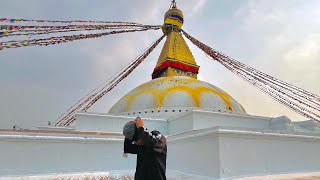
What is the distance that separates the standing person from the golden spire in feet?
47.7

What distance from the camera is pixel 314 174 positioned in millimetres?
6648

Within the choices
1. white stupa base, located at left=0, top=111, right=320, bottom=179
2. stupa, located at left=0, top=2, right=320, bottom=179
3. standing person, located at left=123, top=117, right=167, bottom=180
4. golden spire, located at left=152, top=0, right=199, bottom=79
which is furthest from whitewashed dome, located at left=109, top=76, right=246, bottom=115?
standing person, located at left=123, top=117, right=167, bottom=180

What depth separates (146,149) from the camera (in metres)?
1.87

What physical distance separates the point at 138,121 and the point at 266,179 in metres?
5.40

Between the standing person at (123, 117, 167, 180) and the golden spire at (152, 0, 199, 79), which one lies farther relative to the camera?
the golden spire at (152, 0, 199, 79)

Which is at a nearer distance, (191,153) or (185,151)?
(191,153)

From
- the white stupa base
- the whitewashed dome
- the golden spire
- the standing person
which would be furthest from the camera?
the golden spire

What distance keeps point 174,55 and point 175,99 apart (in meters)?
6.01

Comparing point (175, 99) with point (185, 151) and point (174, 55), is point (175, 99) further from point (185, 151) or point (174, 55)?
point (174, 55)

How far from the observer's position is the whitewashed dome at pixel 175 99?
1197 centimetres

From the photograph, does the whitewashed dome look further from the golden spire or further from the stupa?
the golden spire

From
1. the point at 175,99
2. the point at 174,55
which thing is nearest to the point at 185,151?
the point at 175,99

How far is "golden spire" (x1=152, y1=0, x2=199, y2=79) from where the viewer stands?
16781mm

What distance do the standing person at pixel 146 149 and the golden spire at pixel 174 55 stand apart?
572 inches
